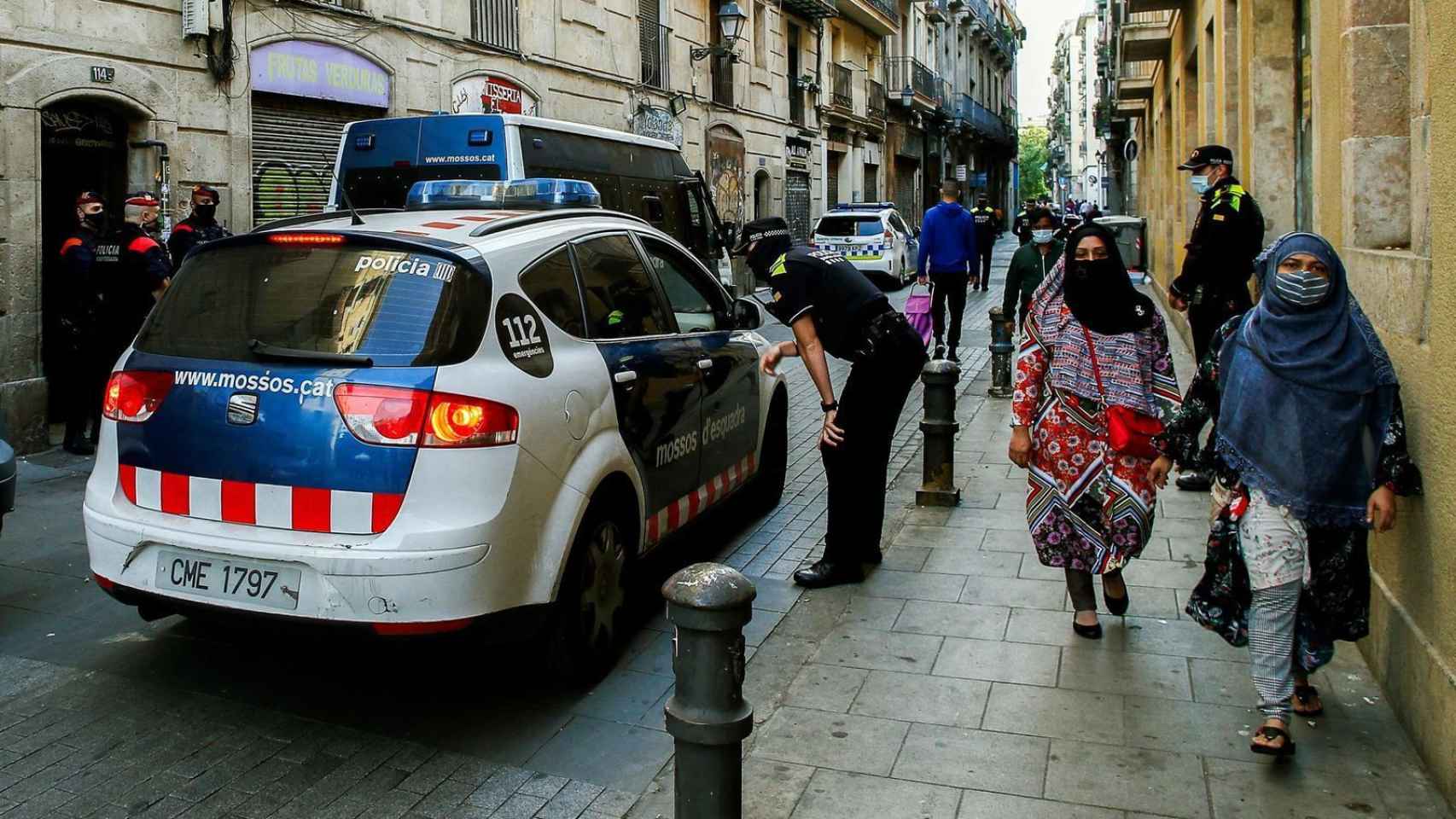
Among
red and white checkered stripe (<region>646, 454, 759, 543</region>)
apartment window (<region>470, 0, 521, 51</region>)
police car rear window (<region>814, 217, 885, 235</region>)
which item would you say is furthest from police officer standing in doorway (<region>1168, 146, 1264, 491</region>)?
police car rear window (<region>814, 217, 885, 235</region>)

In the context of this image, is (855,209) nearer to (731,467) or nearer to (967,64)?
(731,467)

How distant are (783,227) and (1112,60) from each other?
111 feet

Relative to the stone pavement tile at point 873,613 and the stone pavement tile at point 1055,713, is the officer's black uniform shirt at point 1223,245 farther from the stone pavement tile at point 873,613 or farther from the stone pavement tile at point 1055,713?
the stone pavement tile at point 1055,713

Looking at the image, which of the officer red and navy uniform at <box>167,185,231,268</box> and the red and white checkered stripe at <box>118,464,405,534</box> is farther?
the officer red and navy uniform at <box>167,185,231,268</box>

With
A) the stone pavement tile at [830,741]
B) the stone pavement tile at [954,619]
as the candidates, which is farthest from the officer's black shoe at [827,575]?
the stone pavement tile at [830,741]

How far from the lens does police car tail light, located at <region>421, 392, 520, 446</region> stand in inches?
158

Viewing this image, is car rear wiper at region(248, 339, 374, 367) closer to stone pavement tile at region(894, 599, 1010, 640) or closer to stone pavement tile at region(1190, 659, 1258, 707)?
stone pavement tile at region(894, 599, 1010, 640)

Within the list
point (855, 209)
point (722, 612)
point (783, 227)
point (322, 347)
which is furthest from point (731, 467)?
point (855, 209)

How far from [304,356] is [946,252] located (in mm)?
9547

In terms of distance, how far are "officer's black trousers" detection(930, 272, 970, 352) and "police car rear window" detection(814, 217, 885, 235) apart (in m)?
12.1

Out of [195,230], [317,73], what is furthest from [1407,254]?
[317,73]

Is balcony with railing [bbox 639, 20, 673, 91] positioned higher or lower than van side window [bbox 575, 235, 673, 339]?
higher

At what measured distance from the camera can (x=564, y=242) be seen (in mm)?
5047

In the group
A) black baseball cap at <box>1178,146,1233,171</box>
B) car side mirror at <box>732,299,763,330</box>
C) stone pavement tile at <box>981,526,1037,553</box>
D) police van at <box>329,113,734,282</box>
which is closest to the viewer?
car side mirror at <box>732,299,763,330</box>
